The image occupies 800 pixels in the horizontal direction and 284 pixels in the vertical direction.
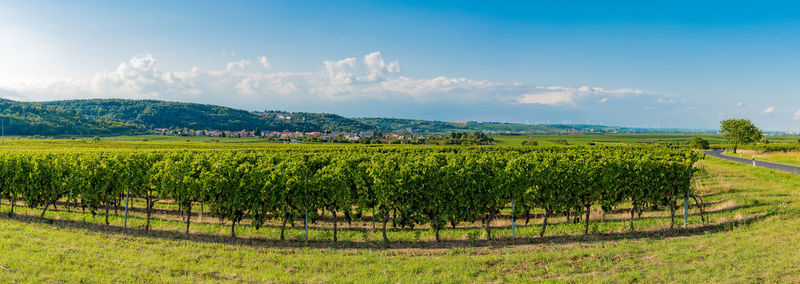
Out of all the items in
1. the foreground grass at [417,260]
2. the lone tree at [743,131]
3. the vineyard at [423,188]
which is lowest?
the foreground grass at [417,260]

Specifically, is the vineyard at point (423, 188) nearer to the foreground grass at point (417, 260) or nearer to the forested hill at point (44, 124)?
the foreground grass at point (417, 260)

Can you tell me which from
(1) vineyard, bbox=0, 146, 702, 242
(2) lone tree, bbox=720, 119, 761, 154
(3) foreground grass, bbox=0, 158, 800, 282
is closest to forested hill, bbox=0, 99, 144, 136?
(1) vineyard, bbox=0, 146, 702, 242

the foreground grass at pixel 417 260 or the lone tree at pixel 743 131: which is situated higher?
the lone tree at pixel 743 131

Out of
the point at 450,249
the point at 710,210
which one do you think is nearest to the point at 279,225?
the point at 450,249

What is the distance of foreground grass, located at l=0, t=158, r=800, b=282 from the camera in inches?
347

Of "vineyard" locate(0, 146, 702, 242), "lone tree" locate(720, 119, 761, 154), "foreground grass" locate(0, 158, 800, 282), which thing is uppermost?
"lone tree" locate(720, 119, 761, 154)

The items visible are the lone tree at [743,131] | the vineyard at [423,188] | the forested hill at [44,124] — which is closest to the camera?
the vineyard at [423,188]

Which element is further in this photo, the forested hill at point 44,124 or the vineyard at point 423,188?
the forested hill at point 44,124

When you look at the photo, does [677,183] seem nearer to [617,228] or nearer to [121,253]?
[617,228]

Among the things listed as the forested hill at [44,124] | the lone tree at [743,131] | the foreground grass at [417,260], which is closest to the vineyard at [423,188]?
the foreground grass at [417,260]

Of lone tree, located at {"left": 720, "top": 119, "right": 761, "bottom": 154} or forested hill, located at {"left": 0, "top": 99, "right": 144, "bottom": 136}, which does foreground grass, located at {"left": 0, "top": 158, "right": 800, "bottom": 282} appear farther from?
forested hill, located at {"left": 0, "top": 99, "right": 144, "bottom": 136}

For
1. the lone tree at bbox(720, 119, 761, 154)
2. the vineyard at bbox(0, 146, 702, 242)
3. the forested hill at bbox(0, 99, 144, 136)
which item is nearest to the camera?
the vineyard at bbox(0, 146, 702, 242)

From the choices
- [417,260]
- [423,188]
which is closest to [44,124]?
[423,188]

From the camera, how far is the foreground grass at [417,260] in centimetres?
880
